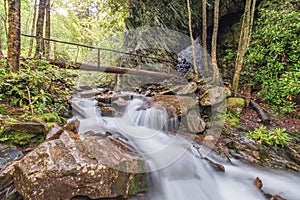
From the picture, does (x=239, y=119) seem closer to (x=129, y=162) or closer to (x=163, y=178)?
(x=163, y=178)

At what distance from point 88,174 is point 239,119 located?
16.0ft

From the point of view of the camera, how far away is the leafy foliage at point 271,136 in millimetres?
4238

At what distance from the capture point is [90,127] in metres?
4.50

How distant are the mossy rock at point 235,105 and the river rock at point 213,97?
29cm

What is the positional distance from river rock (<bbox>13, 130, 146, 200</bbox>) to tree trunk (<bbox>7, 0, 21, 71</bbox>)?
8.76 ft

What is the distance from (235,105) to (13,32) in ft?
20.7

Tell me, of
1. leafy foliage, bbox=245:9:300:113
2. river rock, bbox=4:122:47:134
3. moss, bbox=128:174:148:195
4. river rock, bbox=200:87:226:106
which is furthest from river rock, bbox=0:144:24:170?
leafy foliage, bbox=245:9:300:113

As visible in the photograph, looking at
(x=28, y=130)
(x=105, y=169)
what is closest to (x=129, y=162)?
(x=105, y=169)

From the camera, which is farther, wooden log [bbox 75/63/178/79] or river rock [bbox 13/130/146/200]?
wooden log [bbox 75/63/178/79]

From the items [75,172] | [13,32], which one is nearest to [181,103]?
[75,172]

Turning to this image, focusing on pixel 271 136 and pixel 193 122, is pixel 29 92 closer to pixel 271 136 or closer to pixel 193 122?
pixel 193 122

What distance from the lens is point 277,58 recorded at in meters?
6.27

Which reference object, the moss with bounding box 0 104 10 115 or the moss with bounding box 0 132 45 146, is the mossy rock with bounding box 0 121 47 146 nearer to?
the moss with bounding box 0 132 45 146

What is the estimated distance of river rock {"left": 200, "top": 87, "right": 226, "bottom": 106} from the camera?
17.9 ft
